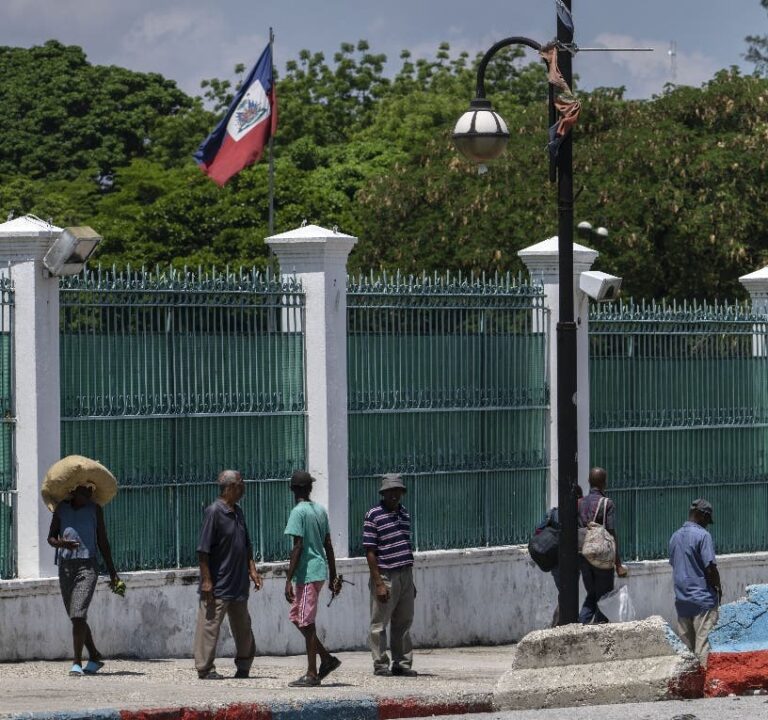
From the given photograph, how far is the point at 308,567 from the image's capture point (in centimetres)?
1322

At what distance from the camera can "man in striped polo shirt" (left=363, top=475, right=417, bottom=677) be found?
13781 mm

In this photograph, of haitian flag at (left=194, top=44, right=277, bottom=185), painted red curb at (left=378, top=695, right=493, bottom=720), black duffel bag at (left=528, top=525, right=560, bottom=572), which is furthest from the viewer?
haitian flag at (left=194, top=44, right=277, bottom=185)

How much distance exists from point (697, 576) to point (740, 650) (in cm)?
167

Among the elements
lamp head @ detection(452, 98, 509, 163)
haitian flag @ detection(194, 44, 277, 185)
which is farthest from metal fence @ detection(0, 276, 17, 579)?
haitian flag @ detection(194, 44, 277, 185)

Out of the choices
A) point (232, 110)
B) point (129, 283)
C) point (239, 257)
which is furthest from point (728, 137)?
point (129, 283)

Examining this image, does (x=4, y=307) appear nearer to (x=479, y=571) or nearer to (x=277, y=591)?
(x=277, y=591)

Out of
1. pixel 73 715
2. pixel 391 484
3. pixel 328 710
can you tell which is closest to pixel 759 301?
pixel 391 484

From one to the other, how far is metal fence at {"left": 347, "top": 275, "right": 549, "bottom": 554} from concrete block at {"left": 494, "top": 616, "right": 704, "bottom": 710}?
3.56 meters

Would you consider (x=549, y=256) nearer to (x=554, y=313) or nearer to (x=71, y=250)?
(x=554, y=313)

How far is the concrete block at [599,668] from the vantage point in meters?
12.3

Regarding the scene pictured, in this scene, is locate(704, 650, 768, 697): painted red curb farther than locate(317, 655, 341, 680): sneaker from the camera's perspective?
No

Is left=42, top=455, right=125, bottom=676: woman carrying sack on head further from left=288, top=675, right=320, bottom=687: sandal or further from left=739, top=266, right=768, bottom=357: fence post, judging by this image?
left=739, top=266, right=768, bottom=357: fence post

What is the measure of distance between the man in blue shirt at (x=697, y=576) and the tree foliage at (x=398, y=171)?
75.3ft

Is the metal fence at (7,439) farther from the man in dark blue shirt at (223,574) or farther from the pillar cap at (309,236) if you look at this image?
the pillar cap at (309,236)
